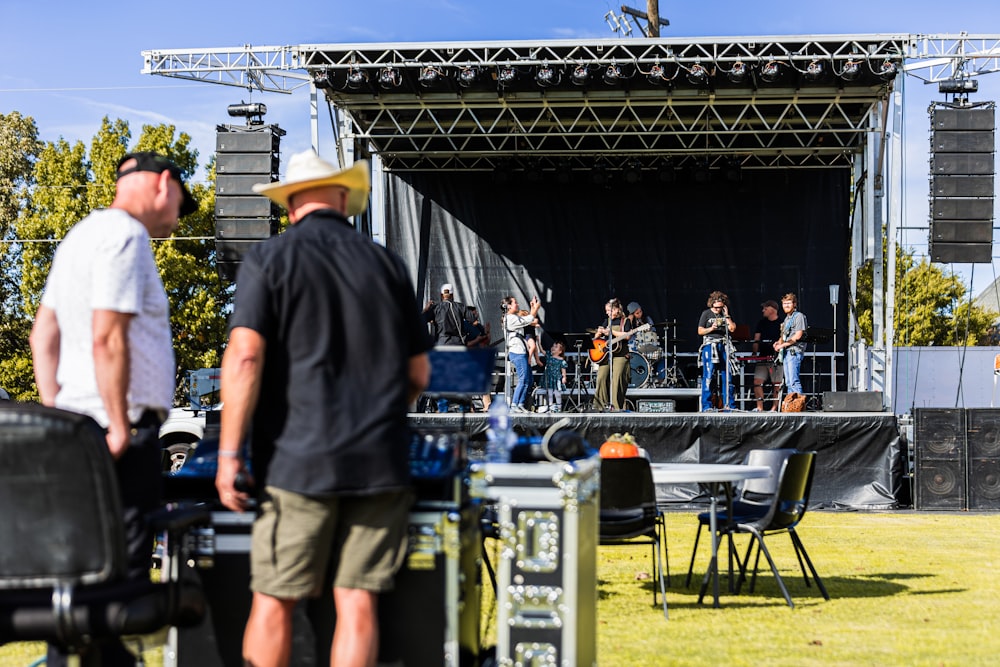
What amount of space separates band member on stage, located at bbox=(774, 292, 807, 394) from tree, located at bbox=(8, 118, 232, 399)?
17.9 meters

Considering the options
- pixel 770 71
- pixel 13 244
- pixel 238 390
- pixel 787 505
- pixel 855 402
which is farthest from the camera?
pixel 13 244

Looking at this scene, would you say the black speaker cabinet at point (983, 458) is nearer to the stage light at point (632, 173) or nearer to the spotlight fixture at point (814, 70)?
the spotlight fixture at point (814, 70)

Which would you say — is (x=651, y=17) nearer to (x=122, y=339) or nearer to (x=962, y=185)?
(x=962, y=185)

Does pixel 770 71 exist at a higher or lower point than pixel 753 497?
higher

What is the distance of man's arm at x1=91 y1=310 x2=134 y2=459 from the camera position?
129 inches

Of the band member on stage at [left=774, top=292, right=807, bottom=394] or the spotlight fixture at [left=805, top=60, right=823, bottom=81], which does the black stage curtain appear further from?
the spotlight fixture at [left=805, top=60, right=823, bottom=81]

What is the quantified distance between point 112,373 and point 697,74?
11.9 meters

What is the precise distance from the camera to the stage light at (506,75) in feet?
47.2

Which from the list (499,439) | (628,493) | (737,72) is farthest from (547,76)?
(499,439)

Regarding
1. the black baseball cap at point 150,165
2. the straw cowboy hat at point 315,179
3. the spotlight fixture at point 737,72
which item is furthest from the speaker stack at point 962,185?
the black baseball cap at point 150,165

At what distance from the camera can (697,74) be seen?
14234mm

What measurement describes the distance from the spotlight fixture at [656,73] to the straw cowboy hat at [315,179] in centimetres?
1105

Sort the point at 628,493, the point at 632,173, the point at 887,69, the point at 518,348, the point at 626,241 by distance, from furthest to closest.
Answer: the point at 626,241
the point at 632,173
the point at 518,348
the point at 887,69
the point at 628,493

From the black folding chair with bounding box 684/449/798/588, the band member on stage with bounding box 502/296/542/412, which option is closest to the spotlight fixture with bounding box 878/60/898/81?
the band member on stage with bounding box 502/296/542/412
